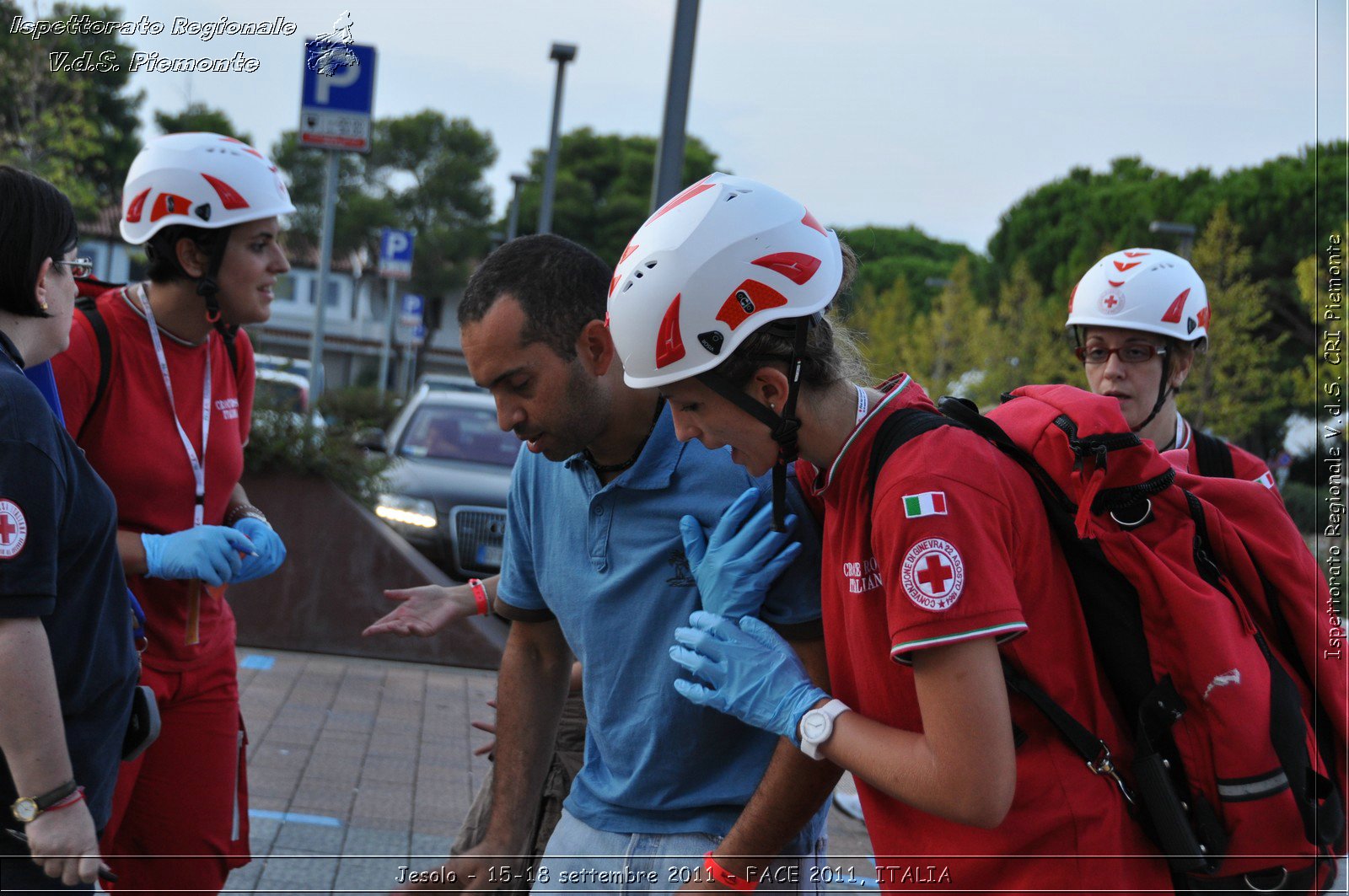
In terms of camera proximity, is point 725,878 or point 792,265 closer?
point 792,265

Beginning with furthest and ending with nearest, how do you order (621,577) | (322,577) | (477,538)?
(477,538) < (322,577) < (621,577)

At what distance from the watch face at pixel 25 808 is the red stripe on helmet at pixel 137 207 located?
1.89 metres

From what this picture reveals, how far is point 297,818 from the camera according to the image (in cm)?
505

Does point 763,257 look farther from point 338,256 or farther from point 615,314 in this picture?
point 338,256

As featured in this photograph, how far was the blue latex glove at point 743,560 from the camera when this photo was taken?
88.2 inches

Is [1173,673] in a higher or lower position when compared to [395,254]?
lower

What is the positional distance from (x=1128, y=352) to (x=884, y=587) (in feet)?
8.36

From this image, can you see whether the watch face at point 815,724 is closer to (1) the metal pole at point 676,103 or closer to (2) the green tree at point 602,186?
(1) the metal pole at point 676,103

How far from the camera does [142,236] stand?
353 cm

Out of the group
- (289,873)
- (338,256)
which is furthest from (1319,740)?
(338,256)

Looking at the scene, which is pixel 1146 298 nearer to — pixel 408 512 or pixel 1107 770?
pixel 1107 770

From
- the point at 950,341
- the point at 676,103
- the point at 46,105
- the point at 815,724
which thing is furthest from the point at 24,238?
the point at 950,341

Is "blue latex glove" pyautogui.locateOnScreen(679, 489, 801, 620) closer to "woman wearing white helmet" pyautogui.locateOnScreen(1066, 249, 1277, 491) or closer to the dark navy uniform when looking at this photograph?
the dark navy uniform

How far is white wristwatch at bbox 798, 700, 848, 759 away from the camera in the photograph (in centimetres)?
202
